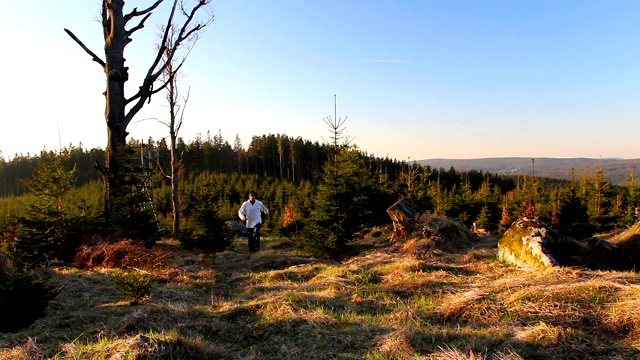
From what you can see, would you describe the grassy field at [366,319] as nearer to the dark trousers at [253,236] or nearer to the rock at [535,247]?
the rock at [535,247]

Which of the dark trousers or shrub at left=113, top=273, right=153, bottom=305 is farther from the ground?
shrub at left=113, top=273, right=153, bottom=305

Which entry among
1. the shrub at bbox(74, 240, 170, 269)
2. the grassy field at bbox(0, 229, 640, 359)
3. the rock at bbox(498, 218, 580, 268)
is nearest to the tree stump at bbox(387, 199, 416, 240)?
the rock at bbox(498, 218, 580, 268)

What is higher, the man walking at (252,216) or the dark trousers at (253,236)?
the man walking at (252,216)

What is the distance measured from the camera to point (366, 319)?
3.94m

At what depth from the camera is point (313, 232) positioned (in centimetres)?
964

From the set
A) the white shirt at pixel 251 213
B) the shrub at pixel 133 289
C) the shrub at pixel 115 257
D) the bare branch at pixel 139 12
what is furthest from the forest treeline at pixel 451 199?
the shrub at pixel 133 289

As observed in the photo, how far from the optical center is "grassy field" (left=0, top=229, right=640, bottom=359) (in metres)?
3.00

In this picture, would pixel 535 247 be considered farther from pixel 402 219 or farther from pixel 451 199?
pixel 451 199

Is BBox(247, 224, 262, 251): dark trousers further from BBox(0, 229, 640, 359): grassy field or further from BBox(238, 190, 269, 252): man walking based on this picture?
BBox(0, 229, 640, 359): grassy field

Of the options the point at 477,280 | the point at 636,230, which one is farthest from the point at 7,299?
the point at 636,230

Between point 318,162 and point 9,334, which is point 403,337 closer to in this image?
point 9,334

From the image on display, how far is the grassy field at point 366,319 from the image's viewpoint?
3.00 meters

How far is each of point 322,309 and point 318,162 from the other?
64154 millimetres

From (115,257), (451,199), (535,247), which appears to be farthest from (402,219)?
(451,199)
